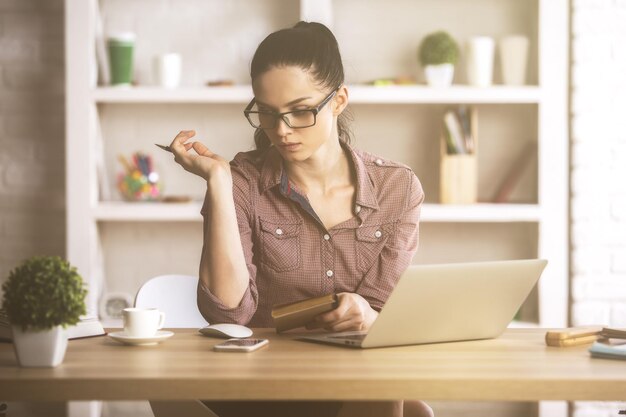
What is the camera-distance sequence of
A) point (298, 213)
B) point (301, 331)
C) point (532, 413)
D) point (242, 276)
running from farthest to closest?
point (532, 413)
point (298, 213)
point (242, 276)
point (301, 331)

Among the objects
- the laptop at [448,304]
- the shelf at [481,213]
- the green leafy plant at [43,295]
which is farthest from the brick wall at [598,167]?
the green leafy plant at [43,295]

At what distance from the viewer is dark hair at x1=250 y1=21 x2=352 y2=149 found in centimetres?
204

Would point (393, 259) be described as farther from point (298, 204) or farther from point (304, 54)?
point (304, 54)

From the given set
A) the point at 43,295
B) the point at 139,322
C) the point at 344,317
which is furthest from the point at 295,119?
the point at 43,295

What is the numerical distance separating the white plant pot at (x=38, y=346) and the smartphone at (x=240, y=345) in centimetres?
28

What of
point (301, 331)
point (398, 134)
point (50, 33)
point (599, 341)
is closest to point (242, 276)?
point (301, 331)

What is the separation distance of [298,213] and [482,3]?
1.85 metres

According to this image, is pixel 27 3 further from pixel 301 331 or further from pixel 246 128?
pixel 301 331

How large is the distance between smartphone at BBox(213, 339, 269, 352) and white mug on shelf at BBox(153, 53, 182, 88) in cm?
200

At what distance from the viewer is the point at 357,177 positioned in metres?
2.11

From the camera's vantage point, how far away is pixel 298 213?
2.05 m

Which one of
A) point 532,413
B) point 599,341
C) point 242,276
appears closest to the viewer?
point 599,341

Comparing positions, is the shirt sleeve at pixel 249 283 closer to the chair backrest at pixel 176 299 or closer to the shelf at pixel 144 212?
the chair backrest at pixel 176 299

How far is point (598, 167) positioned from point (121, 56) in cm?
189
